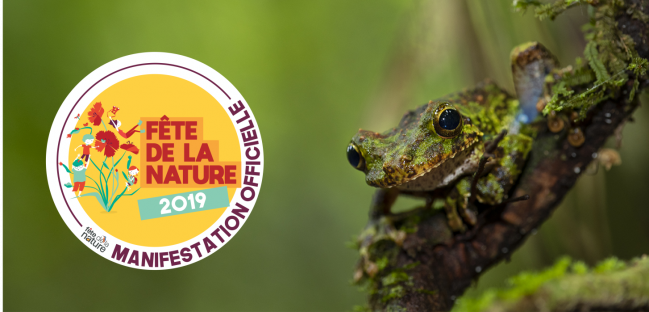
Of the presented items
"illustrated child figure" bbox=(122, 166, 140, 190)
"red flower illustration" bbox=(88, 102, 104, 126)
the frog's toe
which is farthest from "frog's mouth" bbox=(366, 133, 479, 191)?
"red flower illustration" bbox=(88, 102, 104, 126)

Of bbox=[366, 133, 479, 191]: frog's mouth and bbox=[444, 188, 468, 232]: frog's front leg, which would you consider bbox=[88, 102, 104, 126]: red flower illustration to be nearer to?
bbox=[366, 133, 479, 191]: frog's mouth

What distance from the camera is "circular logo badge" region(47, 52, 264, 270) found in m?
3.39

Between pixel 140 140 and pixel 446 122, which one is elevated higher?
pixel 140 140

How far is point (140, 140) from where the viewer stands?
3850 millimetres

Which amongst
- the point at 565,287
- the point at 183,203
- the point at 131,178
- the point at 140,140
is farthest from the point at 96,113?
the point at 565,287

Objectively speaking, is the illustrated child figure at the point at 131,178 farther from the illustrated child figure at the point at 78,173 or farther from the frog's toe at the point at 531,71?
the frog's toe at the point at 531,71

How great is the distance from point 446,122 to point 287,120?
5.20 metres

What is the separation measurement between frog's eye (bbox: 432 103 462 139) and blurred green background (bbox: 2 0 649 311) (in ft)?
5.69

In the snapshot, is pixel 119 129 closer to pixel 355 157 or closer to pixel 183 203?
pixel 183 203

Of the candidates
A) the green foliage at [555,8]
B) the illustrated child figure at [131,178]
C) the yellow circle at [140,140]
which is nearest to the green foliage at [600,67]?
the green foliage at [555,8]

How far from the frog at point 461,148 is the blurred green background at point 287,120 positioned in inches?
40.6

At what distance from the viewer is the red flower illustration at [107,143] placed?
3.65 metres

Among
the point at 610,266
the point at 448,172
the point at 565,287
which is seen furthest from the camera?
the point at 448,172

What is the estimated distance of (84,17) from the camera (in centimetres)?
579
